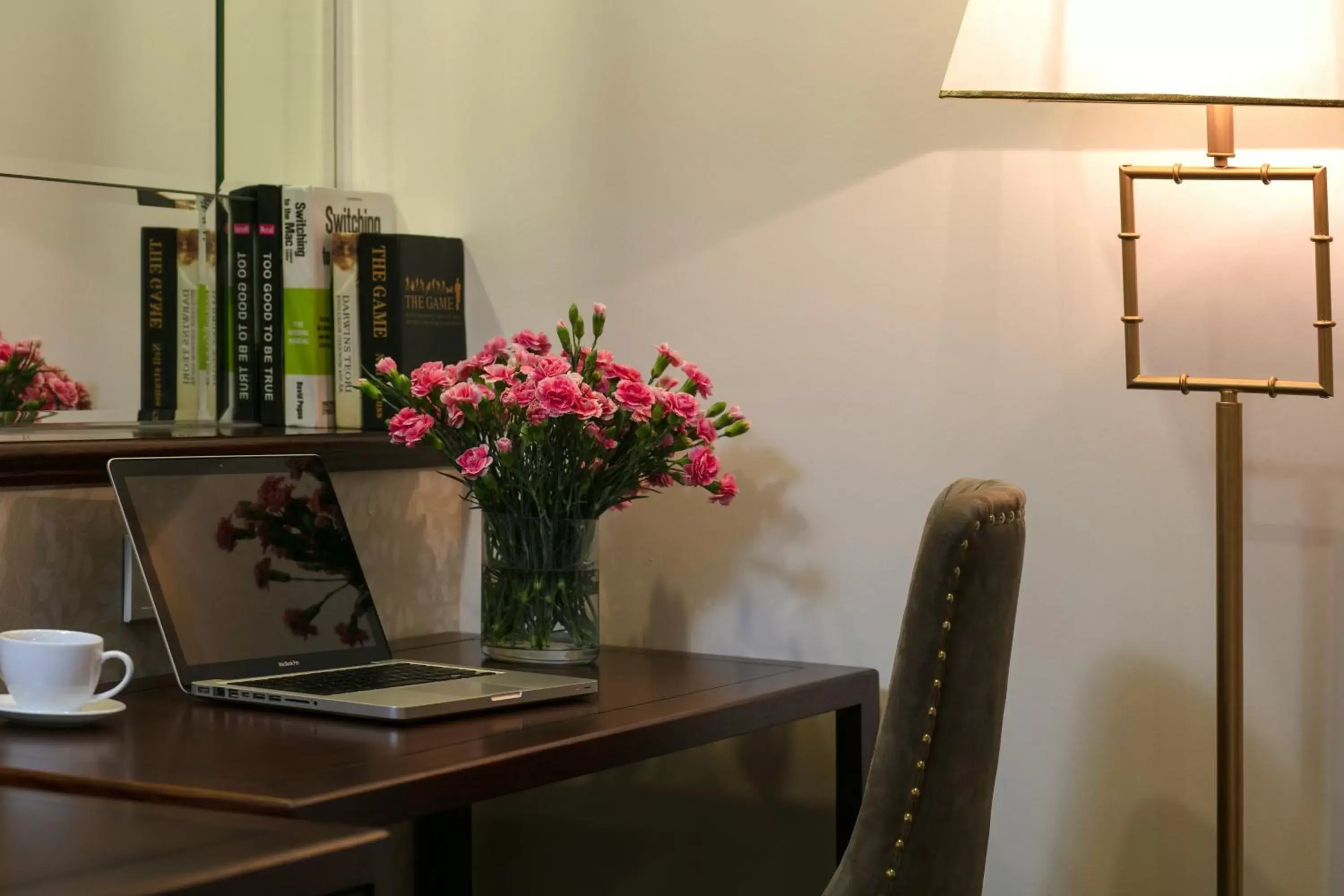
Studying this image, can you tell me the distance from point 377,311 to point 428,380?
0.33 m

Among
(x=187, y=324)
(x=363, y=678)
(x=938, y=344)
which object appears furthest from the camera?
(x=187, y=324)

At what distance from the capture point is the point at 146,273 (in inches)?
66.4

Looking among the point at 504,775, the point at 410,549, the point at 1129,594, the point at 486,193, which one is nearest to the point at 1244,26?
the point at 1129,594

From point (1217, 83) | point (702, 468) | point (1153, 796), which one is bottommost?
point (1153, 796)

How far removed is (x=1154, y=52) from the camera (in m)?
1.26

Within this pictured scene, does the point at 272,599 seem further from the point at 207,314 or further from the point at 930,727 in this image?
the point at 930,727

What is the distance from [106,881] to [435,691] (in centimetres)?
54

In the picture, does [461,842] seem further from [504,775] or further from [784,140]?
[784,140]

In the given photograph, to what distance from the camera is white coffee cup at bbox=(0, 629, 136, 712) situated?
1.19 metres

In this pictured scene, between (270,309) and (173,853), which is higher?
(270,309)

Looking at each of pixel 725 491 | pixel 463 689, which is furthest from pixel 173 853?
pixel 725 491

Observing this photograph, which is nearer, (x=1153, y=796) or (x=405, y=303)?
(x=1153, y=796)

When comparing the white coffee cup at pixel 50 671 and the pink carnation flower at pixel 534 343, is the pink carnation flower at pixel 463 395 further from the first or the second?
the white coffee cup at pixel 50 671

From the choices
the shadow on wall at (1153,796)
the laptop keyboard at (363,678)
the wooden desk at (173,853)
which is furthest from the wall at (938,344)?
the wooden desk at (173,853)
